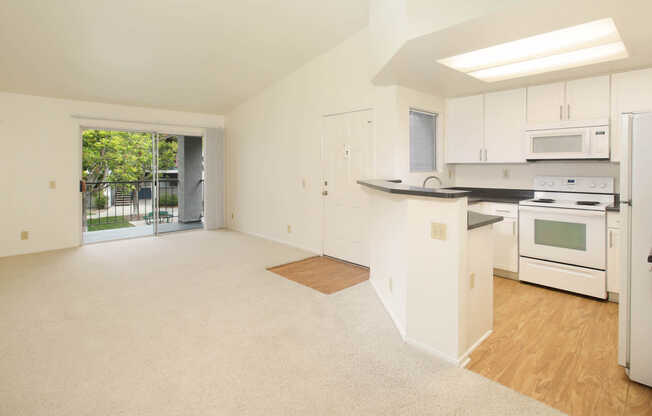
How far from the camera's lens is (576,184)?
378 centimetres

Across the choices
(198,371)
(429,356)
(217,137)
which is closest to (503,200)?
(429,356)

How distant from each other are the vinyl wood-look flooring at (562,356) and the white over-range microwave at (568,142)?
1.44 meters

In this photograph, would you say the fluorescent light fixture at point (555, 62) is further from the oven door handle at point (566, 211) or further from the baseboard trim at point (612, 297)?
the baseboard trim at point (612, 297)

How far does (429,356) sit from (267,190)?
14.3ft

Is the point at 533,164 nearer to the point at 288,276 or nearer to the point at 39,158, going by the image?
the point at 288,276

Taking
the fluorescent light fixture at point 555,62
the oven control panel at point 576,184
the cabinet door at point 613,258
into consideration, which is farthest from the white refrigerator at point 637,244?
the oven control panel at point 576,184

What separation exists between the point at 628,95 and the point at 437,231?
2.61 m

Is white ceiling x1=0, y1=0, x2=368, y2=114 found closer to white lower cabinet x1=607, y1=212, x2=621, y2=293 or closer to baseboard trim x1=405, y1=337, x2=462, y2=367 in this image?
white lower cabinet x1=607, y1=212, x2=621, y2=293

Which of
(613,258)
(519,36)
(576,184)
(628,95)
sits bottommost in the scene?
(613,258)

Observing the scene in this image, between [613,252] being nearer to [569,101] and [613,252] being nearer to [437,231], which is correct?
[569,101]

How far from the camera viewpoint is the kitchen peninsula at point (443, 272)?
215 centimetres

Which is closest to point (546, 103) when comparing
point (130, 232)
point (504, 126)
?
point (504, 126)

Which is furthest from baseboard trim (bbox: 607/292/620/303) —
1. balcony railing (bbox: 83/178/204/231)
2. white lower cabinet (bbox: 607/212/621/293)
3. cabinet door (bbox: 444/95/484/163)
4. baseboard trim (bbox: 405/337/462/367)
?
balcony railing (bbox: 83/178/204/231)

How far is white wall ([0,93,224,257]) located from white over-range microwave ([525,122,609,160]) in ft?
20.2
